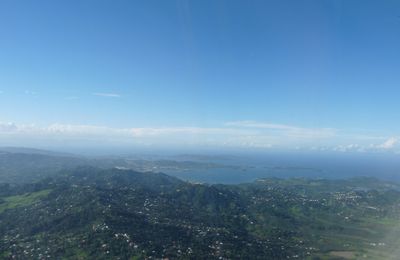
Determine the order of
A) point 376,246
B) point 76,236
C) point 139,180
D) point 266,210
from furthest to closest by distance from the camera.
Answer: point 139,180 → point 266,210 → point 376,246 → point 76,236

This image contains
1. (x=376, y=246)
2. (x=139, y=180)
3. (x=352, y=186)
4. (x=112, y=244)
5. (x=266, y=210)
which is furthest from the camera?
(x=352, y=186)

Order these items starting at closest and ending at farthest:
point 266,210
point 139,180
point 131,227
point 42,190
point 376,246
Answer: point 131,227, point 376,246, point 266,210, point 42,190, point 139,180

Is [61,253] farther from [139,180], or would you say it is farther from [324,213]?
[139,180]

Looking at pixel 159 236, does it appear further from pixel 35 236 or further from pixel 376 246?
pixel 376 246

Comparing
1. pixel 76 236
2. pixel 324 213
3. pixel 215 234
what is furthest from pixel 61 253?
pixel 324 213

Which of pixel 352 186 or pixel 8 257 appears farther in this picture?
pixel 352 186

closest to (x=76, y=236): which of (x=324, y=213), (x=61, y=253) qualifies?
(x=61, y=253)
